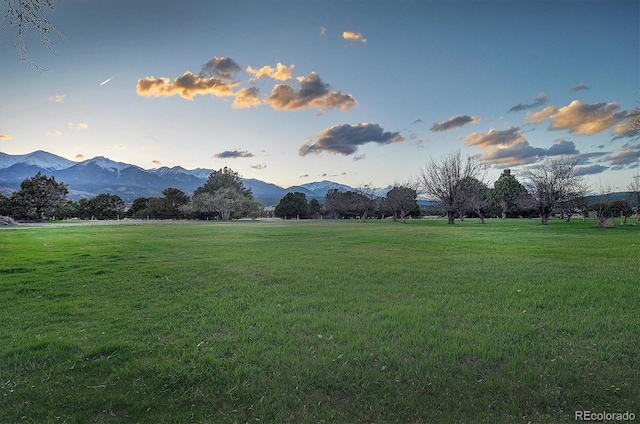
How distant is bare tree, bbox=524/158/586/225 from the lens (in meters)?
42.7

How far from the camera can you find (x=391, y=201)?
64188 mm

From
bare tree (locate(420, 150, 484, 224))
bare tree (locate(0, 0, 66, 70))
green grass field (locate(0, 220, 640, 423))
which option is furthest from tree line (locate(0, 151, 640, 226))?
bare tree (locate(0, 0, 66, 70))

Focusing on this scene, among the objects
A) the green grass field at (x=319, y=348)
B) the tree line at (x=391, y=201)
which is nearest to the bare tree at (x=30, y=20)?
the green grass field at (x=319, y=348)

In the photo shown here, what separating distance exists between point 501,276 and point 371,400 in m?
8.34

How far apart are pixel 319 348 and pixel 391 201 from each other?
60.8 metres

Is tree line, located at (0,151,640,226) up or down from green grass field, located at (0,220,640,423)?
up

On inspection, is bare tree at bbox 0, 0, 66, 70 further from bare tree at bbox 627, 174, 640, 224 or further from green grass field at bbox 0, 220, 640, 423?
bare tree at bbox 627, 174, 640, 224

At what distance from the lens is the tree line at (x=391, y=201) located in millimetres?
43812

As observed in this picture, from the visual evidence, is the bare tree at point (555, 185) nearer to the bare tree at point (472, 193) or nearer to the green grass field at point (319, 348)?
the bare tree at point (472, 193)

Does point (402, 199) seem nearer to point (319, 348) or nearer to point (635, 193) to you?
point (635, 193)

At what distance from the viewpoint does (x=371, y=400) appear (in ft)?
12.6

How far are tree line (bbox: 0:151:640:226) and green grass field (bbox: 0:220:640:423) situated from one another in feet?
121

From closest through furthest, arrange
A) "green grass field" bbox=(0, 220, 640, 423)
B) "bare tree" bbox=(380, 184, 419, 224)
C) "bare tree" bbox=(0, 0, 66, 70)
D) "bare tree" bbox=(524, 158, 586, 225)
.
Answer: "green grass field" bbox=(0, 220, 640, 423), "bare tree" bbox=(0, 0, 66, 70), "bare tree" bbox=(524, 158, 586, 225), "bare tree" bbox=(380, 184, 419, 224)

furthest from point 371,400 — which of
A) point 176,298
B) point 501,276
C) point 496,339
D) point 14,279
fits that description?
point 14,279
